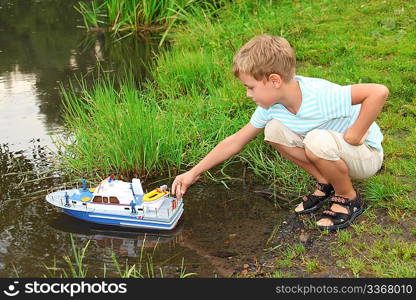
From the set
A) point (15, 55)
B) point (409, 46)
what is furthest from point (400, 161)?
point (15, 55)

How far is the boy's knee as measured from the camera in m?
3.99

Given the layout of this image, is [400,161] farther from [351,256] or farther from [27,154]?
[27,154]

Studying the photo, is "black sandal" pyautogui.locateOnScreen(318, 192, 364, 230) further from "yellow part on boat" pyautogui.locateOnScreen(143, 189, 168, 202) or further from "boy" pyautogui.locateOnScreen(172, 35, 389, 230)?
"yellow part on boat" pyautogui.locateOnScreen(143, 189, 168, 202)

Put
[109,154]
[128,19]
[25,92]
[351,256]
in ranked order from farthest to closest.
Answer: [128,19] < [25,92] < [109,154] < [351,256]

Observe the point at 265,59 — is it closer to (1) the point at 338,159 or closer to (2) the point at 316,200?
(1) the point at 338,159

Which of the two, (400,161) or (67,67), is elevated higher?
(400,161)

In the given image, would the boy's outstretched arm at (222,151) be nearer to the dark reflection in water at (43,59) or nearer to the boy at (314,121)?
the boy at (314,121)

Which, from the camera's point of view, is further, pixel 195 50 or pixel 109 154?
pixel 195 50

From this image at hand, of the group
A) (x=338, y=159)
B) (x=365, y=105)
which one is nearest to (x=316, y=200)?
(x=338, y=159)

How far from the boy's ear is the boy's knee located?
15.3 inches

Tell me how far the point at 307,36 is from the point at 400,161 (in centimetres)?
365

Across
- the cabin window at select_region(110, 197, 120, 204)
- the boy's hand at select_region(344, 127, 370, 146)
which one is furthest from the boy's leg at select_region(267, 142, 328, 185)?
the cabin window at select_region(110, 197, 120, 204)

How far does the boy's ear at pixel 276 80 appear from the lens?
13.0 feet

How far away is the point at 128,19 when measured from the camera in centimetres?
1123
